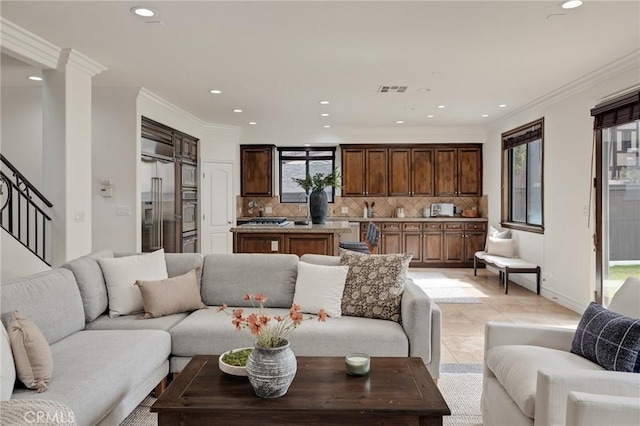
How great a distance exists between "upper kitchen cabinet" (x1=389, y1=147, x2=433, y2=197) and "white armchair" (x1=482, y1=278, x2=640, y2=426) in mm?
6369

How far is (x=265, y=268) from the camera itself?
3555 mm

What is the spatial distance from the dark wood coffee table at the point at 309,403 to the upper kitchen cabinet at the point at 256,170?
23.1ft

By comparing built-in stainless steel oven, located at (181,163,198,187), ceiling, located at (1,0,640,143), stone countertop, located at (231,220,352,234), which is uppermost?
ceiling, located at (1,0,640,143)

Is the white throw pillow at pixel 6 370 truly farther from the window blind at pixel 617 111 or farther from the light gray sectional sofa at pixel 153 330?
the window blind at pixel 617 111

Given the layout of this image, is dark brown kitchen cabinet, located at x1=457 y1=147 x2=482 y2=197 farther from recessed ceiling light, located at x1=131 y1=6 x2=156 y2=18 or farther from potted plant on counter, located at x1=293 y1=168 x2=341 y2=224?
recessed ceiling light, located at x1=131 y1=6 x2=156 y2=18

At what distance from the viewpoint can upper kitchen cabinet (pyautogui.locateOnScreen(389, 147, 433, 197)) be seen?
28.9ft

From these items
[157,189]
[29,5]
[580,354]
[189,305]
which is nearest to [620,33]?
[580,354]

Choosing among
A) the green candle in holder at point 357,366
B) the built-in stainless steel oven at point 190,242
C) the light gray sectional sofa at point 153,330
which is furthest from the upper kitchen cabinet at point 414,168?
the green candle in holder at point 357,366

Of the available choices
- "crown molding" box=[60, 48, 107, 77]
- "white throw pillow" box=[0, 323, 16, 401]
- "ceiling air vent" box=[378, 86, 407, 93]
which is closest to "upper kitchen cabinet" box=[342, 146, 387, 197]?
"ceiling air vent" box=[378, 86, 407, 93]

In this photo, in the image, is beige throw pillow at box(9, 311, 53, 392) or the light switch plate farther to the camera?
the light switch plate

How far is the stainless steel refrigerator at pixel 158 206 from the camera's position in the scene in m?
5.90

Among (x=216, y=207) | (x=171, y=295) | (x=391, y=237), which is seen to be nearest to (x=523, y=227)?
(x=391, y=237)

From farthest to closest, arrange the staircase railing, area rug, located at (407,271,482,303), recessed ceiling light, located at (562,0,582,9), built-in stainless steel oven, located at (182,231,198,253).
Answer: built-in stainless steel oven, located at (182,231,198,253) → area rug, located at (407,271,482,303) → the staircase railing → recessed ceiling light, located at (562,0,582,9)

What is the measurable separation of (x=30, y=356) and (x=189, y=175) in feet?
19.4
